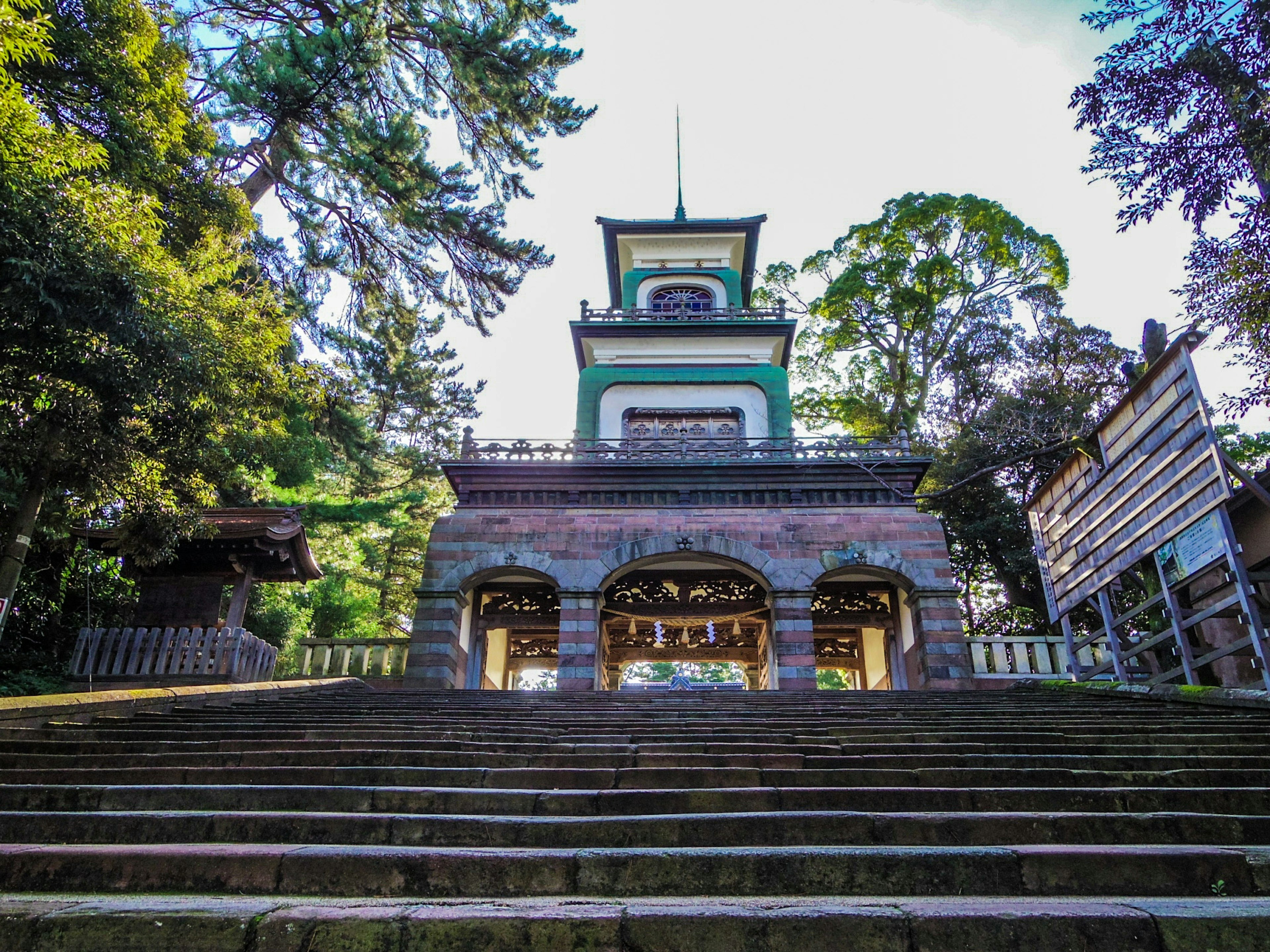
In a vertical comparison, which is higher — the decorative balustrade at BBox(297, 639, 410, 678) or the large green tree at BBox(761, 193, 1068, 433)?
the large green tree at BBox(761, 193, 1068, 433)

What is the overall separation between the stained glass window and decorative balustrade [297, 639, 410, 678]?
1089 cm

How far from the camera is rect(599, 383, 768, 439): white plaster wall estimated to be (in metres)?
17.6

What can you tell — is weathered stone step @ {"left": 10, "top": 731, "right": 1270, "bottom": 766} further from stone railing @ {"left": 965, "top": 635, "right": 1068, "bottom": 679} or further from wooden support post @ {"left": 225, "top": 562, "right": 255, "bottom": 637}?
stone railing @ {"left": 965, "top": 635, "right": 1068, "bottom": 679}

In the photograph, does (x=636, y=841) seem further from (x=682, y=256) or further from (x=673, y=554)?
(x=682, y=256)

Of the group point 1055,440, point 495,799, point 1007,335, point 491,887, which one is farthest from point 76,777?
point 1007,335

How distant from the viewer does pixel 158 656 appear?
35.4 feet

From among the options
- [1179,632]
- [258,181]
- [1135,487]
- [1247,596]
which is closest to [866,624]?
[1135,487]

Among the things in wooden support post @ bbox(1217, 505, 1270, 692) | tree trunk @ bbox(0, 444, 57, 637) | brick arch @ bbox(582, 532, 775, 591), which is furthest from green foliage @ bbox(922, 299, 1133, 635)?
tree trunk @ bbox(0, 444, 57, 637)

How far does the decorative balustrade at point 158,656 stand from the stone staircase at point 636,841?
514 cm

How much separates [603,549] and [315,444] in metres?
7.53

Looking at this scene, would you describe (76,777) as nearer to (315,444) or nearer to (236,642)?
(236,642)

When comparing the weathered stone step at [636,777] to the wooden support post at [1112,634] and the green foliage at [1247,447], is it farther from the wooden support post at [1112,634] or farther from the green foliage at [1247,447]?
the green foliage at [1247,447]

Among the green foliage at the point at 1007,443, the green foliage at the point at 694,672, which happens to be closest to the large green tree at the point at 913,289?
the green foliage at the point at 1007,443

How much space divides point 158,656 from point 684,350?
1262cm
